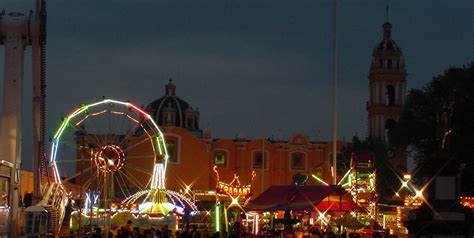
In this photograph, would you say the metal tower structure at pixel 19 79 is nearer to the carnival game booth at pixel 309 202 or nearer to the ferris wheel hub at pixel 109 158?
the ferris wheel hub at pixel 109 158

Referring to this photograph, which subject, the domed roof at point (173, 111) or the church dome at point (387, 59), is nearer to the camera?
the church dome at point (387, 59)

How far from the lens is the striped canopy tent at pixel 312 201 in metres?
36.1

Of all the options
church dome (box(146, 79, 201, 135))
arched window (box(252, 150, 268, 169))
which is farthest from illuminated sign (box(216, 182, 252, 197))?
church dome (box(146, 79, 201, 135))

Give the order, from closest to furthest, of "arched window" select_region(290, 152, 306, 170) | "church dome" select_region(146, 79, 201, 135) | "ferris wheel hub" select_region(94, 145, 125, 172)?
1. "ferris wheel hub" select_region(94, 145, 125, 172)
2. "arched window" select_region(290, 152, 306, 170)
3. "church dome" select_region(146, 79, 201, 135)

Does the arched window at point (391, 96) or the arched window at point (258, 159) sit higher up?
the arched window at point (391, 96)

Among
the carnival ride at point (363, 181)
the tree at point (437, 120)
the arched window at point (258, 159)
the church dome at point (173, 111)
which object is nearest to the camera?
the carnival ride at point (363, 181)

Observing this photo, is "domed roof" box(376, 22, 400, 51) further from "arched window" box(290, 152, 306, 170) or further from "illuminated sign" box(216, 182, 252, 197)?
"illuminated sign" box(216, 182, 252, 197)

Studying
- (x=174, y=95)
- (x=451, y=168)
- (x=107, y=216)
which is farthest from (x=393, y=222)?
(x=174, y=95)

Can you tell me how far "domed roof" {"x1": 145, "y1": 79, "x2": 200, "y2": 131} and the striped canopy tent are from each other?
8235cm

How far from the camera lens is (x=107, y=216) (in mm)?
→ 40656

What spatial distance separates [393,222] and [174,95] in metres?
71.8

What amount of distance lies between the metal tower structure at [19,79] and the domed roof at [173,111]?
73.5m

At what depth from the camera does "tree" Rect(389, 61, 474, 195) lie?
58.7 metres

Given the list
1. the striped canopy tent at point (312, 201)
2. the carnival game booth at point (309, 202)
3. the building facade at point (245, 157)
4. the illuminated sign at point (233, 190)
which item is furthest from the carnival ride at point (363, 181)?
the building facade at point (245, 157)
